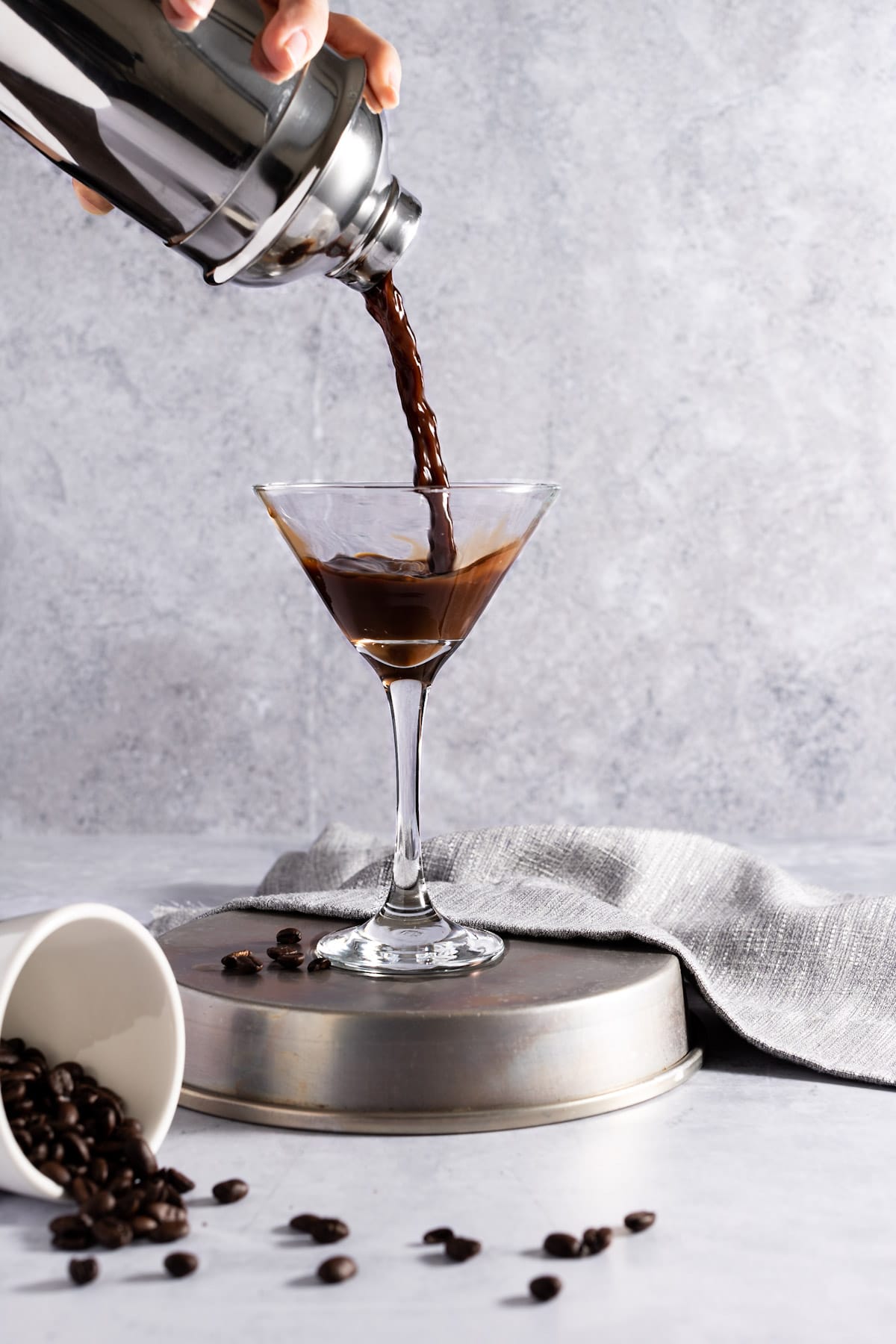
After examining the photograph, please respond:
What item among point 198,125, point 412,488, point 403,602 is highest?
point 198,125

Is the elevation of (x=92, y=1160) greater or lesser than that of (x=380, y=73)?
lesser

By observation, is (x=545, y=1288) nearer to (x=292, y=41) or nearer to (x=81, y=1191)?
(x=81, y=1191)

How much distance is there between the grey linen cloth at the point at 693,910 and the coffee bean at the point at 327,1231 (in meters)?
0.50

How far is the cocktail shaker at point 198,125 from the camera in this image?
1191 mm

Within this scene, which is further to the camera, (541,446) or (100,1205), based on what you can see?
(541,446)

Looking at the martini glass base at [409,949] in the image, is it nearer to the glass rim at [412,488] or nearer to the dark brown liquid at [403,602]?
the dark brown liquid at [403,602]

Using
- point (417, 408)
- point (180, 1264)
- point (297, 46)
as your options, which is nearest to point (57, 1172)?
point (180, 1264)

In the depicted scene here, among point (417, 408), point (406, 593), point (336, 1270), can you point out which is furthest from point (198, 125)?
point (336, 1270)

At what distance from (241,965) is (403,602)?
1.18 ft

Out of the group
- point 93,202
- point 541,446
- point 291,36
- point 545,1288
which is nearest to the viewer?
point 545,1288

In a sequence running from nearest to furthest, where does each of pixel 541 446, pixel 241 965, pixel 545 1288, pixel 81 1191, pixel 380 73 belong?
pixel 545 1288, pixel 81 1191, pixel 380 73, pixel 241 965, pixel 541 446

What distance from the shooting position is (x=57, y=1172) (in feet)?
3.46

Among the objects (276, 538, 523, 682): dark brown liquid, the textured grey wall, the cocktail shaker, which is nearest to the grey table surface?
(276, 538, 523, 682): dark brown liquid

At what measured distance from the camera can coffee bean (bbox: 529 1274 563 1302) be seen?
3.14 feet
